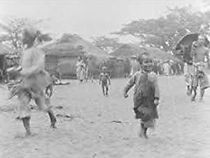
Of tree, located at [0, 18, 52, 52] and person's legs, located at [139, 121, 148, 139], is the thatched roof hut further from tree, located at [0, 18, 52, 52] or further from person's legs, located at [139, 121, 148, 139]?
person's legs, located at [139, 121, 148, 139]

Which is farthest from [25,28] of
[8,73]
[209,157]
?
[209,157]

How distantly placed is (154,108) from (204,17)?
87 cm

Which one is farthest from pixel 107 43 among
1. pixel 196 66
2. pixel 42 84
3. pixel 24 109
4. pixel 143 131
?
pixel 196 66

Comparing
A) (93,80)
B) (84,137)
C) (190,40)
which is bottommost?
(84,137)

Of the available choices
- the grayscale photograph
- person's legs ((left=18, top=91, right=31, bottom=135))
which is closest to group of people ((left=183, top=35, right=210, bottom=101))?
the grayscale photograph

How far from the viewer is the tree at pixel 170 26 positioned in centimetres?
276

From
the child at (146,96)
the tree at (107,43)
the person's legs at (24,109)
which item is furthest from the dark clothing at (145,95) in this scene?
the person's legs at (24,109)

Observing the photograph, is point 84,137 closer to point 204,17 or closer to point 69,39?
point 69,39

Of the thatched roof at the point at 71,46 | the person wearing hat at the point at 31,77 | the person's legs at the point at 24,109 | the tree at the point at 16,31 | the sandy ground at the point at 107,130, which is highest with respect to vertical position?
the tree at the point at 16,31

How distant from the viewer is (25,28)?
10.2 ft

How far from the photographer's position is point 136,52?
2.94 m

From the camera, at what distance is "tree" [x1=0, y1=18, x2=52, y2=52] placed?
2.73 metres

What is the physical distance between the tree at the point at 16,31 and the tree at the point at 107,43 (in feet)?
1.14

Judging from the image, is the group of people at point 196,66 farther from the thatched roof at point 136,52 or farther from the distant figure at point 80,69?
the distant figure at point 80,69
